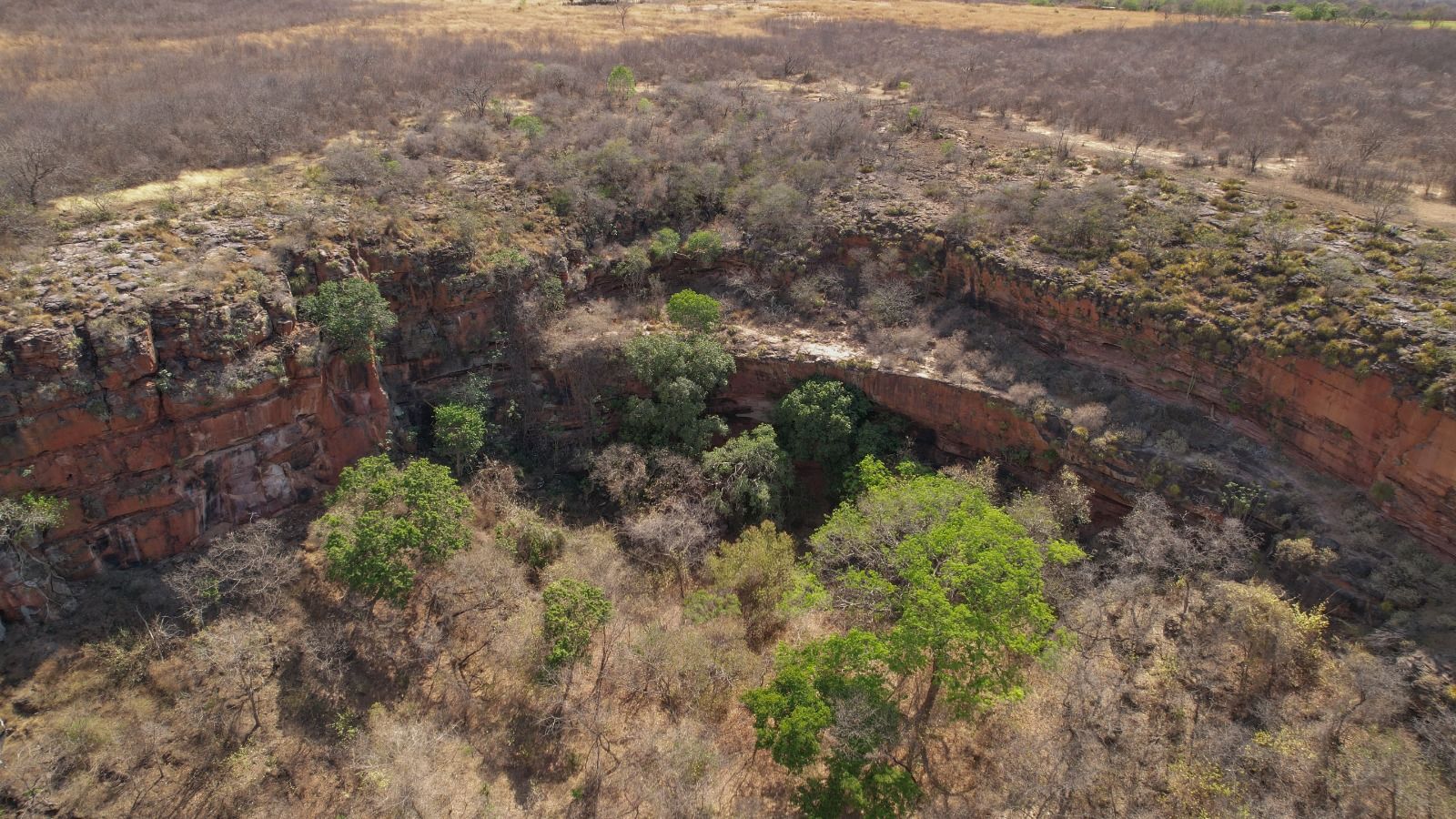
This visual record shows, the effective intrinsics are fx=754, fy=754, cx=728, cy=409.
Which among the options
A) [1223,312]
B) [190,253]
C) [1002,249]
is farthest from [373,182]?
[1223,312]

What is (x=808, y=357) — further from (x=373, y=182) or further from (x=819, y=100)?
(x=819, y=100)

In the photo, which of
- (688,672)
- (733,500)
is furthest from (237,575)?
(733,500)

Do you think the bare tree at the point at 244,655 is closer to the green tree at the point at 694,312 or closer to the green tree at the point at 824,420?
the green tree at the point at 694,312

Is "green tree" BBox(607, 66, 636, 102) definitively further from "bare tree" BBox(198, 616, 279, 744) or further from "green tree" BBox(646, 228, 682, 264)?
"bare tree" BBox(198, 616, 279, 744)

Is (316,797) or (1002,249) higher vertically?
(1002,249)

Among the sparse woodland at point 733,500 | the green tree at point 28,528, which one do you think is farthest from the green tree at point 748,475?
the green tree at point 28,528

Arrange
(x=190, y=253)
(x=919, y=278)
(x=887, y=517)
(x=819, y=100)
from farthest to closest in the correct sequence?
(x=819, y=100)
(x=919, y=278)
(x=190, y=253)
(x=887, y=517)

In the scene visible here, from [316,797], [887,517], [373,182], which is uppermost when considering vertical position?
[373,182]

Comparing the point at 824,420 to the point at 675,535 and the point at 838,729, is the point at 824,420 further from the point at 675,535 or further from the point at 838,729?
the point at 838,729
